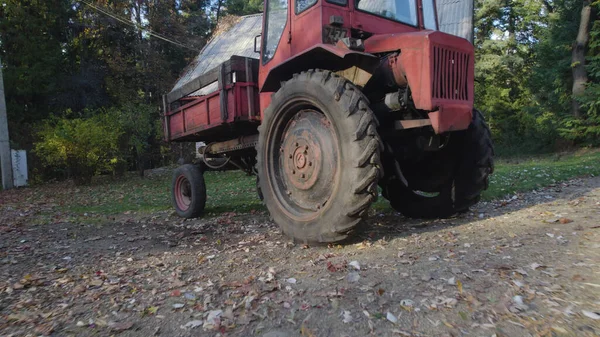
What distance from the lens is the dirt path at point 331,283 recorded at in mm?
2381

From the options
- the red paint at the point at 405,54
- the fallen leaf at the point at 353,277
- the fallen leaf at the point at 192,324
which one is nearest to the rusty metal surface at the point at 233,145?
the red paint at the point at 405,54

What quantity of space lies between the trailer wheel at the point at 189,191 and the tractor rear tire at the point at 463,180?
338cm

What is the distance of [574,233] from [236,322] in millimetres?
3244

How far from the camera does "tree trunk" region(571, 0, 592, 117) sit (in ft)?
59.0

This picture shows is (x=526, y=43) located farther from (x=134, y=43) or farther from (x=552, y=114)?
(x=134, y=43)

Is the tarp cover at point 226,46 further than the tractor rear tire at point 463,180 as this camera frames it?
Yes

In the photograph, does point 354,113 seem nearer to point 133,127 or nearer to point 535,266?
point 535,266

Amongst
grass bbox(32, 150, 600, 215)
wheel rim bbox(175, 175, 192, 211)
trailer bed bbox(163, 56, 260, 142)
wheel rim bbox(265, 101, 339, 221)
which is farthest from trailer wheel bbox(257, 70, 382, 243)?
wheel rim bbox(175, 175, 192, 211)

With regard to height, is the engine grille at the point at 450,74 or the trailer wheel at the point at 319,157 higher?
the engine grille at the point at 450,74

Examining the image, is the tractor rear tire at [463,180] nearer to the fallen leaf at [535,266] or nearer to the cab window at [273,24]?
the fallen leaf at [535,266]

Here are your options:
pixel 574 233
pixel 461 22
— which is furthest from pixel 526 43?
pixel 574 233

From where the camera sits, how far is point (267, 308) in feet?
8.70

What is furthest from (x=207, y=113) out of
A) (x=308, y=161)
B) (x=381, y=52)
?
(x=381, y=52)

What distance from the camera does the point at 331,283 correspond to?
298cm
